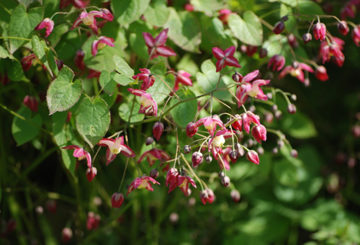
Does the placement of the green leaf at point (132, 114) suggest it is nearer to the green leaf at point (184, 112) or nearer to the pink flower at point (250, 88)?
the green leaf at point (184, 112)

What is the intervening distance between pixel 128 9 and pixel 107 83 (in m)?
0.25

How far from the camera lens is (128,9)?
Result: 4.10 ft

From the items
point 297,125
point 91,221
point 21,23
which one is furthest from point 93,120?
point 297,125

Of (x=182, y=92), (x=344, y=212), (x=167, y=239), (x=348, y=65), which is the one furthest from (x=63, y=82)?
(x=348, y=65)

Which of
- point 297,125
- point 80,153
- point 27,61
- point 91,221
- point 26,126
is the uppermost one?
point 27,61

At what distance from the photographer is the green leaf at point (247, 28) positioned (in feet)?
4.58

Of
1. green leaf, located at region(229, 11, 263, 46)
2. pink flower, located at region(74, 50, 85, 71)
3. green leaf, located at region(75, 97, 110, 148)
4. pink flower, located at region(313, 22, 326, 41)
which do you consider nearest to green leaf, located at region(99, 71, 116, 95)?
green leaf, located at region(75, 97, 110, 148)

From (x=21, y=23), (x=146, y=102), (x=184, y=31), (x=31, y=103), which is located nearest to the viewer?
(x=146, y=102)

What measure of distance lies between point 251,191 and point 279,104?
0.73m

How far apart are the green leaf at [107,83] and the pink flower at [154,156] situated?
203 millimetres

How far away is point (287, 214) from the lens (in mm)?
2107

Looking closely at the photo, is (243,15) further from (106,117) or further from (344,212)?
(344,212)

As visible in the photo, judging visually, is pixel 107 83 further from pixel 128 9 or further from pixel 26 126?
pixel 26 126

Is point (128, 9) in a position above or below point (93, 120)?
above
